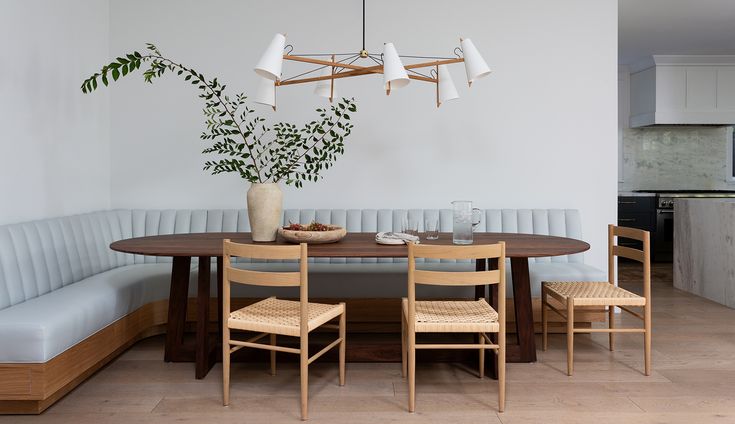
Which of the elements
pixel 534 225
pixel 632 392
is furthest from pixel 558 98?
pixel 632 392

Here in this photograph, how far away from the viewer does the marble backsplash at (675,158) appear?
23.5ft

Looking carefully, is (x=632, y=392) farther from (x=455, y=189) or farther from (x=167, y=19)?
(x=167, y=19)

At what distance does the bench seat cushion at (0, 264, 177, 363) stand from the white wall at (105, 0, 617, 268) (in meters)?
1.03

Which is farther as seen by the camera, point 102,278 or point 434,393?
point 102,278

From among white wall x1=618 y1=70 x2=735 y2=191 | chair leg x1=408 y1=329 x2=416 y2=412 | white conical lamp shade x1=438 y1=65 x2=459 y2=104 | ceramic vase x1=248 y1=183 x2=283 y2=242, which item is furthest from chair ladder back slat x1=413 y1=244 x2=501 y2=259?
white wall x1=618 y1=70 x2=735 y2=191

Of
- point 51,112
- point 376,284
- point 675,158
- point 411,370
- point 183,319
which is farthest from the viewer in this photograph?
point 675,158

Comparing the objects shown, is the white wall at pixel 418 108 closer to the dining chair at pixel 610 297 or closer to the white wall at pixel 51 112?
the white wall at pixel 51 112

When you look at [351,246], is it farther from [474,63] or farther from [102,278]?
[102,278]

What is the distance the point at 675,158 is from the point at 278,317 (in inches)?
250

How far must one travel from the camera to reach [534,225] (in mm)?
4172

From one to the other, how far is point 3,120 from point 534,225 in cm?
334

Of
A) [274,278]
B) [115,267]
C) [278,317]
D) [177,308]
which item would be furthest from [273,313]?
[115,267]

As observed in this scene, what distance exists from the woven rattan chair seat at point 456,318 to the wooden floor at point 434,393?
357 mm

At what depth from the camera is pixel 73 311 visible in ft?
8.67
